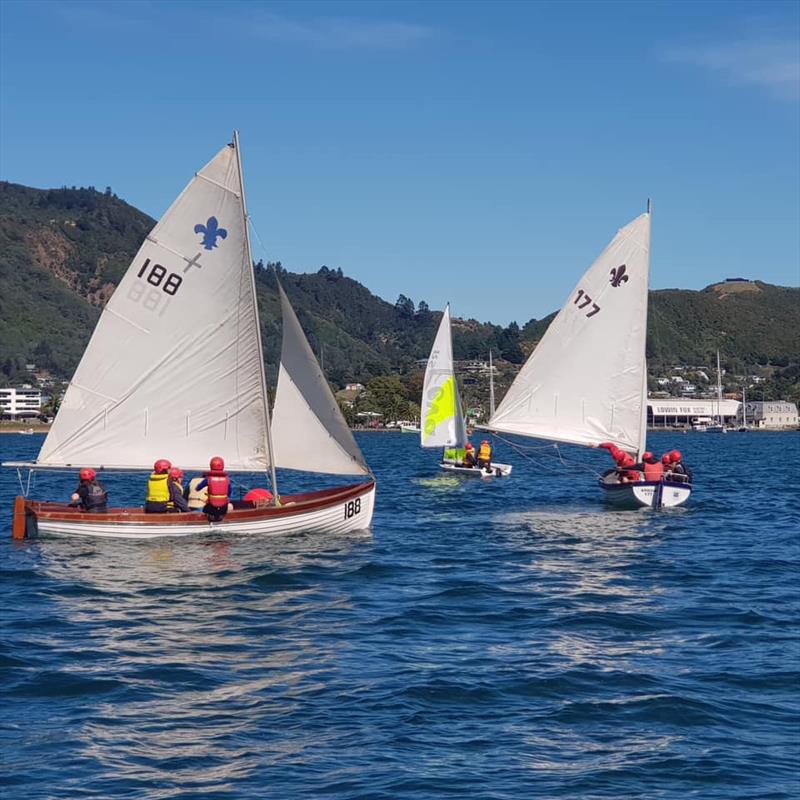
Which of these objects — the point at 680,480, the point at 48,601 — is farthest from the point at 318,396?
the point at 680,480

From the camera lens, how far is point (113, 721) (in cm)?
1485

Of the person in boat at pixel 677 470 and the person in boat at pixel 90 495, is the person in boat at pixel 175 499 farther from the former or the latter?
the person in boat at pixel 677 470

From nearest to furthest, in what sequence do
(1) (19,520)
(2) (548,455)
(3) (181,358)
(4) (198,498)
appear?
(4) (198,498), (1) (19,520), (3) (181,358), (2) (548,455)

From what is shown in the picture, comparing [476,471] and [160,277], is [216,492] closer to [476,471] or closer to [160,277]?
[160,277]

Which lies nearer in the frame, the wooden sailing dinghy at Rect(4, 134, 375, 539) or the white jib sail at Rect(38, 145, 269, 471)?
the wooden sailing dinghy at Rect(4, 134, 375, 539)

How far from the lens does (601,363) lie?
42875 millimetres

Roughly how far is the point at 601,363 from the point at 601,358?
0.17 meters

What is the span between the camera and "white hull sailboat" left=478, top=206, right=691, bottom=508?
42.2 metres

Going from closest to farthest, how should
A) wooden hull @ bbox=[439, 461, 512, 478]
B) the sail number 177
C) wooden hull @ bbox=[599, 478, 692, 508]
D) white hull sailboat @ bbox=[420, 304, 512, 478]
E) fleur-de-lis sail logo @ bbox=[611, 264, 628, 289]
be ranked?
wooden hull @ bbox=[599, 478, 692, 508], fleur-de-lis sail logo @ bbox=[611, 264, 628, 289], the sail number 177, wooden hull @ bbox=[439, 461, 512, 478], white hull sailboat @ bbox=[420, 304, 512, 478]

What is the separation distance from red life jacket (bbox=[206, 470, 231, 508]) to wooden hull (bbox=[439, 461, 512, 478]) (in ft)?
103

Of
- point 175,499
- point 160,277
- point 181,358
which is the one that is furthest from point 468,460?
point 160,277

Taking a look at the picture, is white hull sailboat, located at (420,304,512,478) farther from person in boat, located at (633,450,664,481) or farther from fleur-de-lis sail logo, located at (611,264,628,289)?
person in boat, located at (633,450,664,481)

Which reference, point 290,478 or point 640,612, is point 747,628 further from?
point 290,478

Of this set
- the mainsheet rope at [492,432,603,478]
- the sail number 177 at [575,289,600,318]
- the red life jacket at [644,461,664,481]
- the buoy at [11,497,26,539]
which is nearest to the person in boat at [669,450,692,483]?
the red life jacket at [644,461,664,481]
